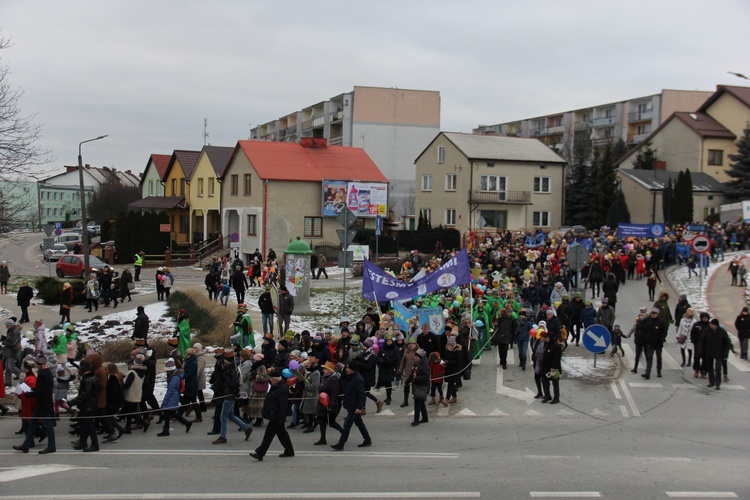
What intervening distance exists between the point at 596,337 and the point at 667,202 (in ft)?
118

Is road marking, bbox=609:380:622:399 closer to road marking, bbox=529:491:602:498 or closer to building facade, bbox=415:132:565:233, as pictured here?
road marking, bbox=529:491:602:498

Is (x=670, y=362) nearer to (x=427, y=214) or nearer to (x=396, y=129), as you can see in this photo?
(x=427, y=214)

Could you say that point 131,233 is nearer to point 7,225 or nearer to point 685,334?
point 7,225

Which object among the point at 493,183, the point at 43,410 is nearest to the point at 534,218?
the point at 493,183

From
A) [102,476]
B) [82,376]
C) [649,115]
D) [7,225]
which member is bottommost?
[102,476]

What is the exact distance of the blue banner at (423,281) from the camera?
18922mm

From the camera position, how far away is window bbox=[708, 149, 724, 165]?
6044 centimetres

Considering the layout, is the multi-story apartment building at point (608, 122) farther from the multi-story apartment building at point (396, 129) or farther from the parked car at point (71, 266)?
the parked car at point (71, 266)

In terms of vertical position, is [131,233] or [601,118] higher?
[601,118]

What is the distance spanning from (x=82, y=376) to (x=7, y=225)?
12.4 m

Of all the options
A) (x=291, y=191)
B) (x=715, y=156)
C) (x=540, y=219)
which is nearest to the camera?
(x=291, y=191)

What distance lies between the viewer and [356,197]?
5009 centimetres

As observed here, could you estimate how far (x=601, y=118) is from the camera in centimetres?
8706

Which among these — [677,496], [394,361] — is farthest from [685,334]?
[677,496]
